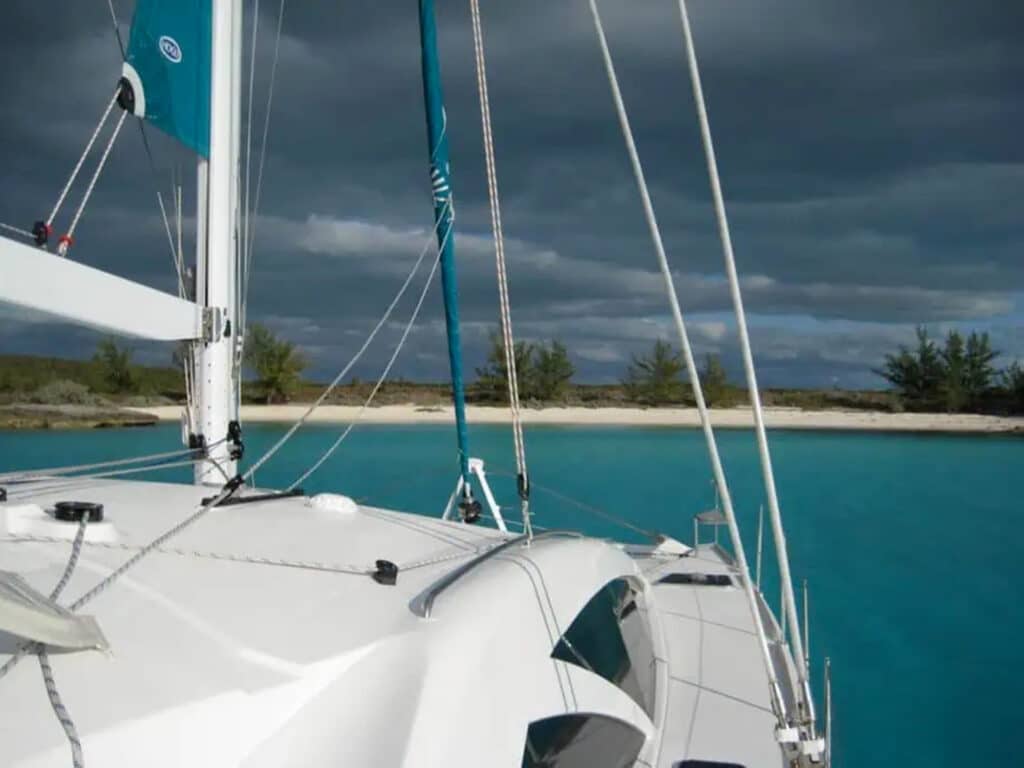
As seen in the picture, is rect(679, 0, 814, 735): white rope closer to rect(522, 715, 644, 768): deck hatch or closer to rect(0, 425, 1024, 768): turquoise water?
rect(522, 715, 644, 768): deck hatch

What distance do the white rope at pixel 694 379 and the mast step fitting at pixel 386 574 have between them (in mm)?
751

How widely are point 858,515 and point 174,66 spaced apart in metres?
11.9

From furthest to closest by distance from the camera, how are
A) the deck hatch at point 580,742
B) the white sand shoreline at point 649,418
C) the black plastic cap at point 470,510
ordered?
the white sand shoreline at point 649,418 → the black plastic cap at point 470,510 → the deck hatch at point 580,742

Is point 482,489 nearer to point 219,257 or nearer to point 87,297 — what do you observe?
point 219,257

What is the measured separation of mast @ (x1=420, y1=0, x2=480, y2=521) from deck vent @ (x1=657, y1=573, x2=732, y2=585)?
1102 mm

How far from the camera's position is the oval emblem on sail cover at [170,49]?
3.39 metres

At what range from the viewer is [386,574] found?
1.95 meters

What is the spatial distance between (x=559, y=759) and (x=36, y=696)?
3.73 feet

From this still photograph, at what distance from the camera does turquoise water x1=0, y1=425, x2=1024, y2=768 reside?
556cm

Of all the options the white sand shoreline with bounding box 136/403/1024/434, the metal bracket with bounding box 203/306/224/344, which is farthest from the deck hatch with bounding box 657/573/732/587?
the white sand shoreline with bounding box 136/403/1024/434

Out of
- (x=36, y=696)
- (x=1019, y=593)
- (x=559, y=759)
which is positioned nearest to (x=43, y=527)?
(x=36, y=696)

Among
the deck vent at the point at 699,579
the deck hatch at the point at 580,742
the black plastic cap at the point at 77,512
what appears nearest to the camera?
the deck hatch at the point at 580,742

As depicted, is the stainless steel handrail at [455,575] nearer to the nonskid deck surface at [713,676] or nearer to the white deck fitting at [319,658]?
the white deck fitting at [319,658]

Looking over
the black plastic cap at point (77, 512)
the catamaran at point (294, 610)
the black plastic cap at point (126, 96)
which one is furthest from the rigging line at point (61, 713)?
the black plastic cap at point (126, 96)
